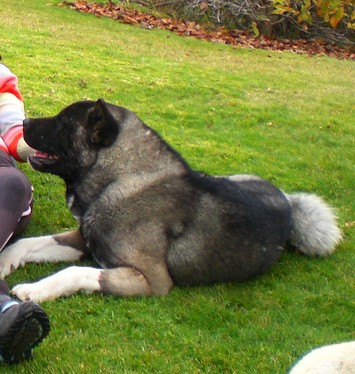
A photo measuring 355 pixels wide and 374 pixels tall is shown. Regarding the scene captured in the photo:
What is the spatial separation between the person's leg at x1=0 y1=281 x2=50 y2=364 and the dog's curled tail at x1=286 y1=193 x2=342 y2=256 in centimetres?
261

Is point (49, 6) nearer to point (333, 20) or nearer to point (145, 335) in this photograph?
point (333, 20)

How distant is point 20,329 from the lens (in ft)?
11.8

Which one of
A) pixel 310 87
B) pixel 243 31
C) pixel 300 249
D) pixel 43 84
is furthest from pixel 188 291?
pixel 243 31

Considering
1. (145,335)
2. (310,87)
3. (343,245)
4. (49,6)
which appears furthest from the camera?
(49,6)

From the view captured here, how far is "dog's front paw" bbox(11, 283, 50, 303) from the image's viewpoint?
447cm

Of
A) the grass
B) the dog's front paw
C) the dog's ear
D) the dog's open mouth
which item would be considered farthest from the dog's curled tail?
the dog's front paw

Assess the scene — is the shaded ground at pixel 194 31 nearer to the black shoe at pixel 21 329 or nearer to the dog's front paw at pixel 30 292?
the dog's front paw at pixel 30 292

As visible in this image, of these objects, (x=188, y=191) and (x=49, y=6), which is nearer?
(x=188, y=191)

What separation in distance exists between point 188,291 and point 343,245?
1818 millimetres

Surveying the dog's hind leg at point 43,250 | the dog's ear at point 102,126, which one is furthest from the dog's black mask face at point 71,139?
the dog's hind leg at point 43,250

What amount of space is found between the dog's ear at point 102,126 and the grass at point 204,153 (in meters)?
0.97

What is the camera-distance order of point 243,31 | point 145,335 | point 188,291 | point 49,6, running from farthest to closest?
point 243,31 → point 49,6 → point 188,291 → point 145,335

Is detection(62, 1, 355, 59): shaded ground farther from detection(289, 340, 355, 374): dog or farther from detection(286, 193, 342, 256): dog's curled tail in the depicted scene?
detection(289, 340, 355, 374): dog

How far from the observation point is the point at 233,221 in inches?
199
